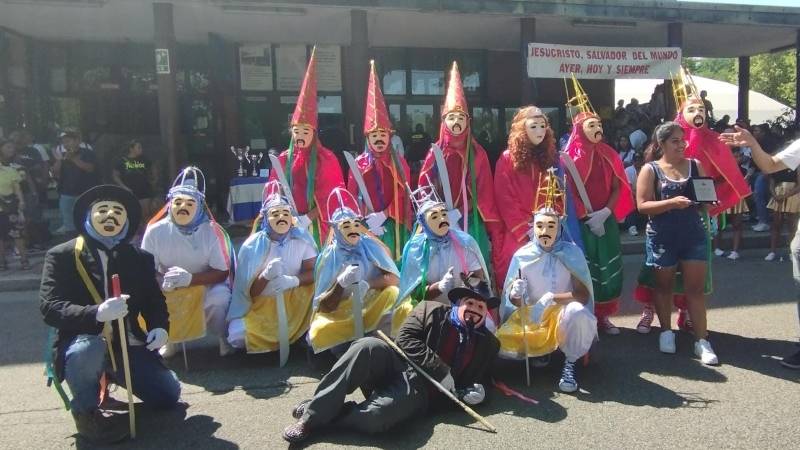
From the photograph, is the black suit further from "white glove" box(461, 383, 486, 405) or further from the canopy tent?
the canopy tent

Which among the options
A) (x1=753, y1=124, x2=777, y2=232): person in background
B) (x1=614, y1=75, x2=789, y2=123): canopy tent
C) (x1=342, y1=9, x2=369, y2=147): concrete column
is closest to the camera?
(x1=342, y1=9, x2=369, y2=147): concrete column

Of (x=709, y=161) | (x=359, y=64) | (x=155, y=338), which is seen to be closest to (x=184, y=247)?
(x=155, y=338)

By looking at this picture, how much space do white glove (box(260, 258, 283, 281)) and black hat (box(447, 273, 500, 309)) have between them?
1.34 meters

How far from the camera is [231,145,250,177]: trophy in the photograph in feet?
38.2

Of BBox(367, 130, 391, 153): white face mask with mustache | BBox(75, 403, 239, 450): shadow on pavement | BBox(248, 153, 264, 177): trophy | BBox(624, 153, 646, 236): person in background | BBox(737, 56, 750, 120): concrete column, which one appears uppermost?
BBox(737, 56, 750, 120): concrete column

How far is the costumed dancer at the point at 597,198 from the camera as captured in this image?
5172 millimetres

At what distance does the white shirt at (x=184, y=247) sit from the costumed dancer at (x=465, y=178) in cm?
172

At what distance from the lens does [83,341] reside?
3570 mm

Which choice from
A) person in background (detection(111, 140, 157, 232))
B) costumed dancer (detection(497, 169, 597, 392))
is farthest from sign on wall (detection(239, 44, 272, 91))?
costumed dancer (detection(497, 169, 597, 392))

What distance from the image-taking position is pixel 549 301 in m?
4.31

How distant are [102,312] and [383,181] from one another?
2.66 m

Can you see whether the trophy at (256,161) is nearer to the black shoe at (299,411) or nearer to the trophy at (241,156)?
the trophy at (241,156)

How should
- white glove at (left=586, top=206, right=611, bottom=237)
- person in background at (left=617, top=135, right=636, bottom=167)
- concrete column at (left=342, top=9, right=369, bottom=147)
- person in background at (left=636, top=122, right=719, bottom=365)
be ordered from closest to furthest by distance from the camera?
person in background at (left=636, top=122, right=719, bottom=365) < white glove at (left=586, top=206, right=611, bottom=237) < concrete column at (left=342, top=9, right=369, bottom=147) < person in background at (left=617, top=135, right=636, bottom=167)

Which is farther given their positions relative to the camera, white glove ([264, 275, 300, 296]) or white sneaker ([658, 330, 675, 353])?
white sneaker ([658, 330, 675, 353])
